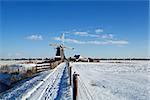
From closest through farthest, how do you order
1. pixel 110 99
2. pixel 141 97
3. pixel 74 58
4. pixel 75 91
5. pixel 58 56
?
pixel 75 91, pixel 110 99, pixel 141 97, pixel 58 56, pixel 74 58

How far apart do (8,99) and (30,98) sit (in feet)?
6.95

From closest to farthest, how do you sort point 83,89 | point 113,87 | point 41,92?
point 41,92 → point 83,89 → point 113,87

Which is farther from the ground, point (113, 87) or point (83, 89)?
point (83, 89)

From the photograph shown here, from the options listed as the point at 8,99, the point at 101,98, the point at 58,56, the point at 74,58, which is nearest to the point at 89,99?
the point at 101,98

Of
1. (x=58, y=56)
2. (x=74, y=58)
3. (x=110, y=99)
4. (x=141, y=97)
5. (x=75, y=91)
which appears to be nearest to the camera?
(x=75, y=91)

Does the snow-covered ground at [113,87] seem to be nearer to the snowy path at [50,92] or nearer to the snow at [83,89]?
the snow at [83,89]

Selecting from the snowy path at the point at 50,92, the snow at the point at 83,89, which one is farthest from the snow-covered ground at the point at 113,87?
the snowy path at the point at 50,92

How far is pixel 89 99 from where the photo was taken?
10.5 metres

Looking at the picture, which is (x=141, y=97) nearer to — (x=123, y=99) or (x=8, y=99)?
(x=123, y=99)

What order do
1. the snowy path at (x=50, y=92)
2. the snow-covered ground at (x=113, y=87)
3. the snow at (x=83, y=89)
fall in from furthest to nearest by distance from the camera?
the snow-covered ground at (x=113, y=87)
the snow at (x=83, y=89)
the snowy path at (x=50, y=92)

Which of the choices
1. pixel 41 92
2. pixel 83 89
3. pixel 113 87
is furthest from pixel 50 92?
pixel 113 87

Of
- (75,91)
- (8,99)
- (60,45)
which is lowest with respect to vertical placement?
(8,99)

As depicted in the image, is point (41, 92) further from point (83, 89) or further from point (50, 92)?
point (83, 89)

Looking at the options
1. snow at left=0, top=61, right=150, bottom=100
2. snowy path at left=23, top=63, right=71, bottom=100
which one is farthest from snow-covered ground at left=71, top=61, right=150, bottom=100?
snowy path at left=23, top=63, right=71, bottom=100
